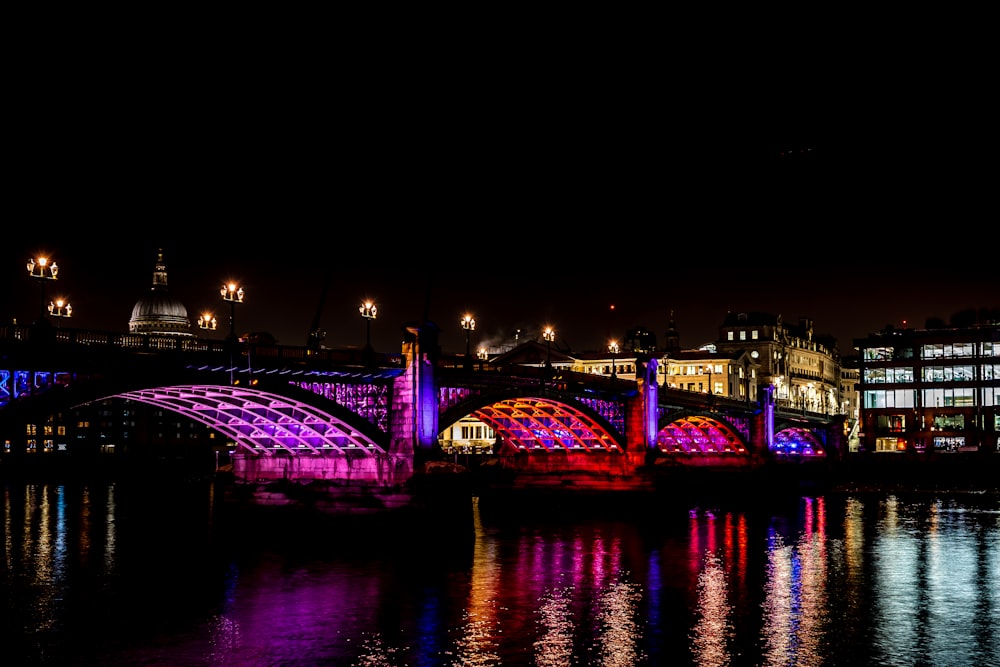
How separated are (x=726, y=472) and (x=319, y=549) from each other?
61857 millimetres

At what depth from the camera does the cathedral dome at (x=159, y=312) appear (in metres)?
184

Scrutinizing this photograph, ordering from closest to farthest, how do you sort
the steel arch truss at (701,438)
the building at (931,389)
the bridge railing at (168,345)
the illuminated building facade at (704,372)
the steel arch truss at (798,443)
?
1. the bridge railing at (168,345)
2. the steel arch truss at (701,438)
3. the building at (931,389)
4. the steel arch truss at (798,443)
5. the illuminated building facade at (704,372)

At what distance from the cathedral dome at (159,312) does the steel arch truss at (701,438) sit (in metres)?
98.2

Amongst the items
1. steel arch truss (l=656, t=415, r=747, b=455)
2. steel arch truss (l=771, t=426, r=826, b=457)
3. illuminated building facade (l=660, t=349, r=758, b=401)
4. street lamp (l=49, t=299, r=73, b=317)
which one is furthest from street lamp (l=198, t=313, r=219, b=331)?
illuminated building facade (l=660, t=349, r=758, b=401)

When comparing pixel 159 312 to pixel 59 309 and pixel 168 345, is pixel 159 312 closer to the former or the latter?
pixel 59 309

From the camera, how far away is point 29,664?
27516 millimetres

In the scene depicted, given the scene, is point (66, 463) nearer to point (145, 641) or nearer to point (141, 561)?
point (141, 561)

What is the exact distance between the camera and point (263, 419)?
5900cm

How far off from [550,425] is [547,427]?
416 millimetres

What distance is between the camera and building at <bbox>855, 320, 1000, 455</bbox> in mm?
138375

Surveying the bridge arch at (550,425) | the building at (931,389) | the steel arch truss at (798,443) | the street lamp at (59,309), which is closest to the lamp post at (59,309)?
the street lamp at (59,309)

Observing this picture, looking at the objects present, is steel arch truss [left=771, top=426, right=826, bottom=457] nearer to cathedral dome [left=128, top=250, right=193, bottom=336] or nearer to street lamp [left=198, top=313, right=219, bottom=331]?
street lamp [left=198, top=313, right=219, bottom=331]

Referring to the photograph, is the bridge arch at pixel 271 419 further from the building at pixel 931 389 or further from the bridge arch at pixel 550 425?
the building at pixel 931 389

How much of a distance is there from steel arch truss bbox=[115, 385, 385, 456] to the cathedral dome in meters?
125
